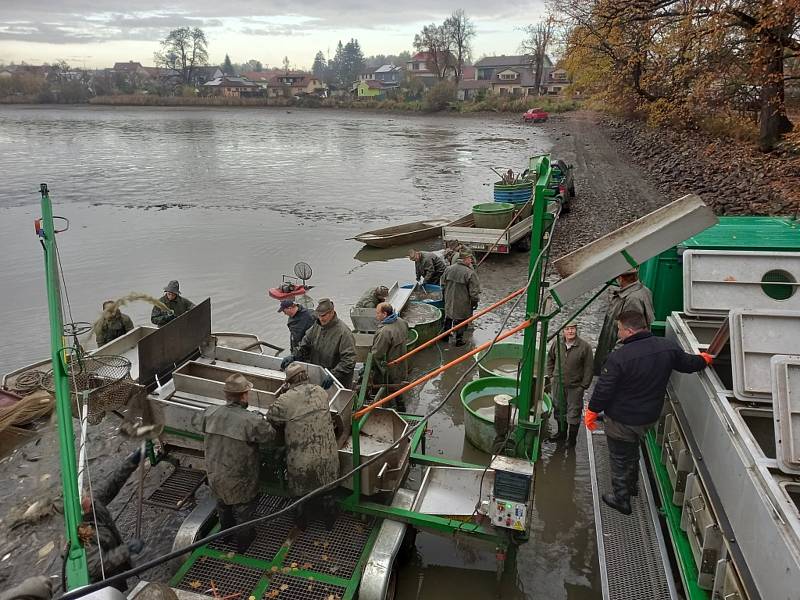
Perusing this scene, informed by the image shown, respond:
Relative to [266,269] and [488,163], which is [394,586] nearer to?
[266,269]

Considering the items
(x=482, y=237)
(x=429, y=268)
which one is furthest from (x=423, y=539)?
(x=482, y=237)

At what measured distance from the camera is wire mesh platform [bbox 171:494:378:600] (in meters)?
4.91

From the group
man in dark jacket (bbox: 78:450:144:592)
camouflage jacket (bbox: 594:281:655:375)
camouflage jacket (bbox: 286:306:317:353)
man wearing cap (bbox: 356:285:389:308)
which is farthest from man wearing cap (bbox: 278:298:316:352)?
camouflage jacket (bbox: 594:281:655:375)

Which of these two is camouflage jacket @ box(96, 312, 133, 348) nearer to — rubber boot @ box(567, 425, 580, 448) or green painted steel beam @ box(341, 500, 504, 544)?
green painted steel beam @ box(341, 500, 504, 544)

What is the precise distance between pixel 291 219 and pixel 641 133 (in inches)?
1085

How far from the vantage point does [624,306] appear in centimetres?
670

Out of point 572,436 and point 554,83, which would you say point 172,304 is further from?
point 554,83

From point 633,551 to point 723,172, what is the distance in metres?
20.3

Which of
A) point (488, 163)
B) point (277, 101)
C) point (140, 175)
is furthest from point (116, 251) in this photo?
point (277, 101)

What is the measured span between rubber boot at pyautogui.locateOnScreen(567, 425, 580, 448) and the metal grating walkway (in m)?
1.51

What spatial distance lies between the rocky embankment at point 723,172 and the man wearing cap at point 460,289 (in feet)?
32.3

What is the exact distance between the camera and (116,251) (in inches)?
815

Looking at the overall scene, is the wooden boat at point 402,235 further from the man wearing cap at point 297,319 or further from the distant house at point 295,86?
the distant house at point 295,86

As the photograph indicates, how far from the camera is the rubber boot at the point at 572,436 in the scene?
7.52 meters
